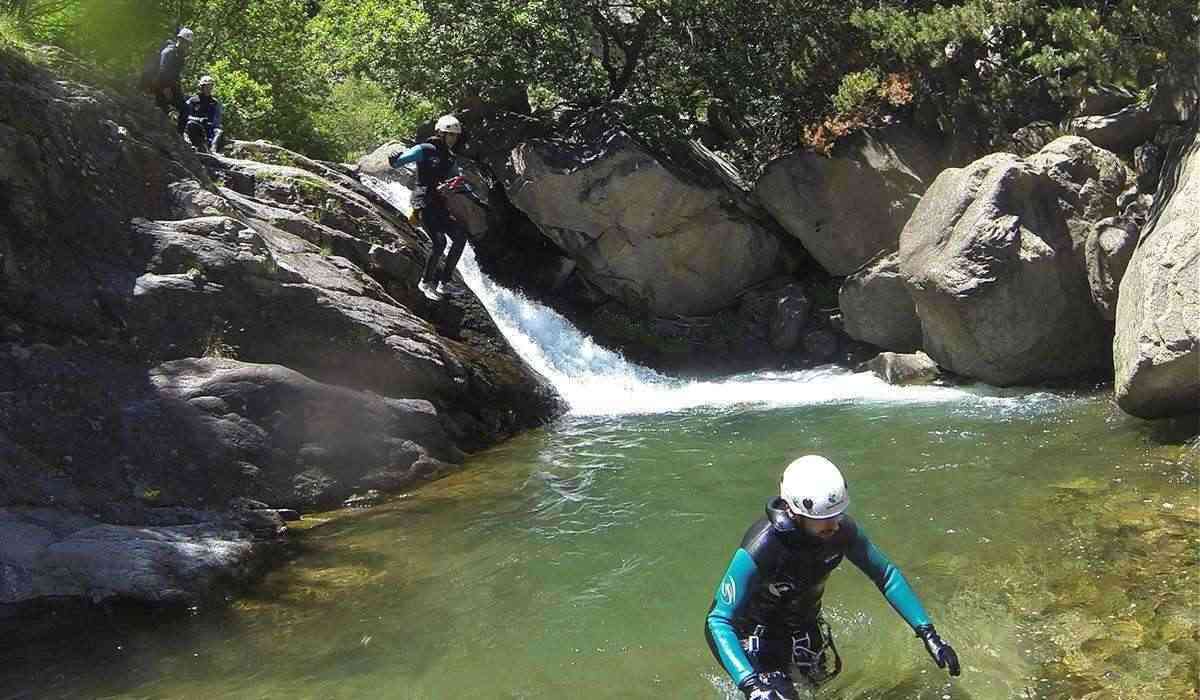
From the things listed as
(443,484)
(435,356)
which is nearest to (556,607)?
(443,484)

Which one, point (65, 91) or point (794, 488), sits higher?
point (65, 91)

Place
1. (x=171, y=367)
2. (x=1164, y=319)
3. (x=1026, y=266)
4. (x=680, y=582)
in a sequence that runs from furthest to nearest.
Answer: (x=1026, y=266) < (x=171, y=367) < (x=1164, y=319) < (x=680, y=582)

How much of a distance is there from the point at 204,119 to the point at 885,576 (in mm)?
13833

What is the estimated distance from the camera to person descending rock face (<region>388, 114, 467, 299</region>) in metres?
12.9

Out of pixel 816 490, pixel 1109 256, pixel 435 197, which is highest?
pixel 435 197

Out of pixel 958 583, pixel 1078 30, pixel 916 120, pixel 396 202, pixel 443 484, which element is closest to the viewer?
pixel 958 583

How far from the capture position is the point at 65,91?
37.2ft

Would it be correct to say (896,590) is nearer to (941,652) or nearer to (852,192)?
(941,652)

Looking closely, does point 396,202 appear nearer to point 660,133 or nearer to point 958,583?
point 660,133

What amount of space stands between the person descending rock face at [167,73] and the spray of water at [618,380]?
417 cm

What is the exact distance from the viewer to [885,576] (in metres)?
4.97

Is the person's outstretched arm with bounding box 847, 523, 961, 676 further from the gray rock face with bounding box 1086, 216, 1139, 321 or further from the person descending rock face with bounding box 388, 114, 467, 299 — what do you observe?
the person descending rock face with bounding box 388, 114, 467, 299

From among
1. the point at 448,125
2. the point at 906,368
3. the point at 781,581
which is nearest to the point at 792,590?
the point at 781,581

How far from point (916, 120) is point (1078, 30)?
4.28 meters
